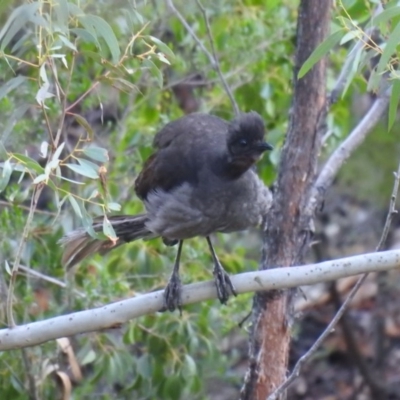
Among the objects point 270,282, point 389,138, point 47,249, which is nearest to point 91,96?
point 47,249

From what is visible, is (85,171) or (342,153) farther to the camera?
(342,153)

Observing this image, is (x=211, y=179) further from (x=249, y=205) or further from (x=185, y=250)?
(x=185, y=250)

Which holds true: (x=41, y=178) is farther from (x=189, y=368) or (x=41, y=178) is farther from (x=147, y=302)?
(x=189, y=368)

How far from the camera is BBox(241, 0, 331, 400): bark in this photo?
3936 millimetres

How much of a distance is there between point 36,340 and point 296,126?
139 cm

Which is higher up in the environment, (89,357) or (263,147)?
(263,147)

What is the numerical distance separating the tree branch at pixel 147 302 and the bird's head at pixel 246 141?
0.73 metres

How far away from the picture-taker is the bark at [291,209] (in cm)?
394

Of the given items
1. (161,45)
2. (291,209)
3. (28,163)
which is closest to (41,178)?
(28,163)

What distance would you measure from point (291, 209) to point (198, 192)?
0.38 metres

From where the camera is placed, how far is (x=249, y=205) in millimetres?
3988

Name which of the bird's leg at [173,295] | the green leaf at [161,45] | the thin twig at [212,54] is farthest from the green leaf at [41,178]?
the thin twig at [212,54]

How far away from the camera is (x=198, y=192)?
404cm

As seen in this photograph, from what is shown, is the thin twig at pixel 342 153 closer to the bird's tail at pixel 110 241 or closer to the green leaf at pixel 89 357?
the bird's tail at pixel 110 241
